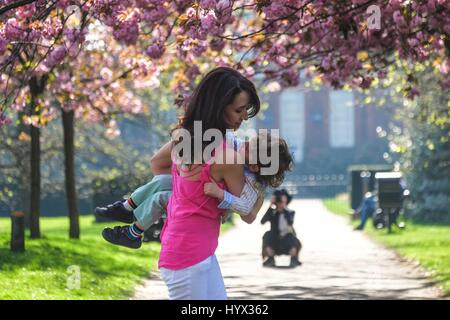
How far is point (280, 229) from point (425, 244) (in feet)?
16.7

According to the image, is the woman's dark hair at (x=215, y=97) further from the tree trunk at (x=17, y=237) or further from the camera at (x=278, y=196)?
the camera at (x=278, y=196)

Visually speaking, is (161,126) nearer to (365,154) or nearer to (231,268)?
(231,268)

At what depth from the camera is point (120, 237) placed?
6.05m

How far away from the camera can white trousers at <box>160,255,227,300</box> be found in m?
4.88

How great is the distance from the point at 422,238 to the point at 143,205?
50.3 feet

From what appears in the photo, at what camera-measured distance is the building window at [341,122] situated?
6369 centimetres

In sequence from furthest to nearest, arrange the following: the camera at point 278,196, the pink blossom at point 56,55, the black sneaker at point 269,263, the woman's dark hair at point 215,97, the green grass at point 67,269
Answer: the black sneaker at point 269,263
the camera at point 278,196
the pink blossom at point 56,55
the green grass at point 67,269
the woman's dark hair at point 215,97

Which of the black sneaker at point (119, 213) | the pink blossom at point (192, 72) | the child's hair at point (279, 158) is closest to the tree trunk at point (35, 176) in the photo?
the pink blossom at point (192, 72)

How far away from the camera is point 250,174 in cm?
507

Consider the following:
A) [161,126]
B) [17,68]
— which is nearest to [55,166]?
[161,126]

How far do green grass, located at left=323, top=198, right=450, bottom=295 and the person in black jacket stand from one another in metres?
1.76

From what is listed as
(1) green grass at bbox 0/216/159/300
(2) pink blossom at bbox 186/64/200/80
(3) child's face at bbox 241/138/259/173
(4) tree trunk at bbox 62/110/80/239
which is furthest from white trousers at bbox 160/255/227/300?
(4) tree trunk at bbox 62/110/80/239

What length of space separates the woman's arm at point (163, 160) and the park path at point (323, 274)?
5.68 metres

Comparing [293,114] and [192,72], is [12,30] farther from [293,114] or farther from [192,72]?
[293,114]
